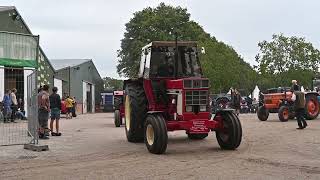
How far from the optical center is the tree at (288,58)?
2057 inches

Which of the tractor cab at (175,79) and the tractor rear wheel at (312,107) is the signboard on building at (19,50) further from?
the tractor rear wheel at (312,107)

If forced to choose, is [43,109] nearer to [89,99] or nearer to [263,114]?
[263,114]

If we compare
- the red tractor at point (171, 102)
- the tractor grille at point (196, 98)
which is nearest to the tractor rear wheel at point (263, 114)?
the red tractor at point (171, 102)

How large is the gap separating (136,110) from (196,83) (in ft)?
7.31

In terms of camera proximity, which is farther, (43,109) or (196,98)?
(43,109)

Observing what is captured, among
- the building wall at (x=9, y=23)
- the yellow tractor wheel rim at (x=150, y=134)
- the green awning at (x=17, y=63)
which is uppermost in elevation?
the building wall at (x=9, y=23)

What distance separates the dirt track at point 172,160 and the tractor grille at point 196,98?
117cm

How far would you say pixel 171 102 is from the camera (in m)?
13.2

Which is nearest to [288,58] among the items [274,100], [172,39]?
[172,39]

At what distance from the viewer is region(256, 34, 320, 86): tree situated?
52250 mm

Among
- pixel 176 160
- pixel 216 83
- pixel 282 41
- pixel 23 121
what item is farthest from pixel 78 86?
pixel 176 160

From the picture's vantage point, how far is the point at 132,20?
6525 cm

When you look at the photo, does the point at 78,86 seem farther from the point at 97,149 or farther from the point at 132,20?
the point at 97,149

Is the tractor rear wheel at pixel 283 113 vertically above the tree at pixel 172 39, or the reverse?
the tree at pixel 172 39
